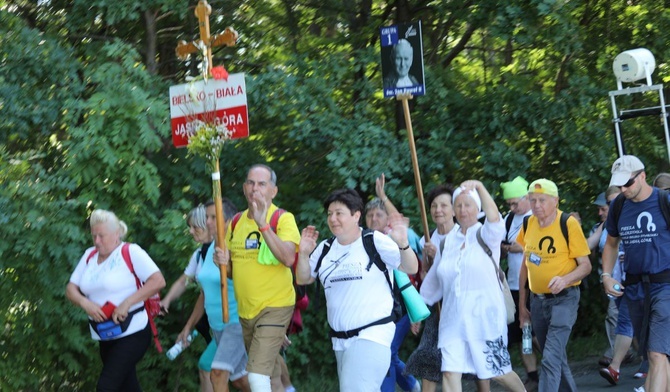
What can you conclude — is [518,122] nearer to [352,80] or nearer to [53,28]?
[352,80]

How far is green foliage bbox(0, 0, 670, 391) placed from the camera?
9.38 metres

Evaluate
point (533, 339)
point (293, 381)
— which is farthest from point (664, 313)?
point (293, 381)

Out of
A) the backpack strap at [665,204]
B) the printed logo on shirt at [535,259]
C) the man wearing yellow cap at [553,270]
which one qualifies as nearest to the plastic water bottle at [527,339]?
the man wearing yellow cap at [553,270]

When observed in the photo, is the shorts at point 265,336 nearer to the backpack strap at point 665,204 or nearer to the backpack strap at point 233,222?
the backpack strap at point 233,222

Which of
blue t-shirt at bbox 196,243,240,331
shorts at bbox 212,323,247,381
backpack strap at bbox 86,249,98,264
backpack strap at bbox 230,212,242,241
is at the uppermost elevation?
backpack strap at bbox 230,212,242,241

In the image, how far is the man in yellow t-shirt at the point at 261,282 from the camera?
25.4ft

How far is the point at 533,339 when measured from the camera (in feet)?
34.1

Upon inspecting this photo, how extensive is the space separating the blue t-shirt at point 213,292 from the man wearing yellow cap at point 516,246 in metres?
2.97

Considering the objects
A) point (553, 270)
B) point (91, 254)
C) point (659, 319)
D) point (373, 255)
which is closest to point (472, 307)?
point (373, 255)

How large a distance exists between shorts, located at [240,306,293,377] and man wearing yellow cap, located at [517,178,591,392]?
213cm

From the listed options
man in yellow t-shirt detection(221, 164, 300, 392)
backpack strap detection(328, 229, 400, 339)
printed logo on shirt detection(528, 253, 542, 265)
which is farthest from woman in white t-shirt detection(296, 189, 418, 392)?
printed logo on shirt detection(528, 253, 542, 265)

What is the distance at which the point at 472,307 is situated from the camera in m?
7.66

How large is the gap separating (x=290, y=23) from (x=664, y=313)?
6655 mm

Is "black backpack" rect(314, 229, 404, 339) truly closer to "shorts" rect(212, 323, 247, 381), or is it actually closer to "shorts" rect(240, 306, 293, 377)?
"shorts" rect(240, 306, 293, 377)
